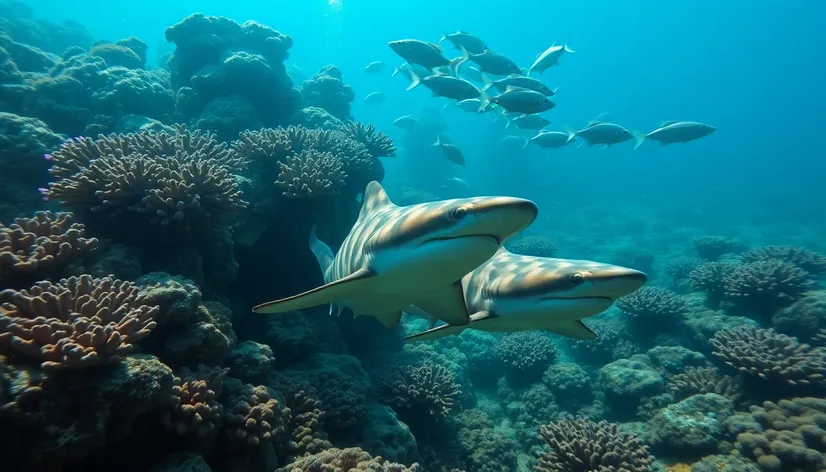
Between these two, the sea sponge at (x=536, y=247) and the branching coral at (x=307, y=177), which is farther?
the sea sponge at (x=536, y=247)

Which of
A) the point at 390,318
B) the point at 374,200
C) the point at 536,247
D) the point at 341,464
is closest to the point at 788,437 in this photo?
the point at 390,318

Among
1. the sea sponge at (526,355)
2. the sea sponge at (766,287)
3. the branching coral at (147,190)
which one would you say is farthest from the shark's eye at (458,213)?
the sea sponge at (766,287)

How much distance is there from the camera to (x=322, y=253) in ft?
19.9

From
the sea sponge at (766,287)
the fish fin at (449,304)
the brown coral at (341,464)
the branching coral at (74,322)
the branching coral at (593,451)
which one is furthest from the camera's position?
the sea sponge at (766,287)

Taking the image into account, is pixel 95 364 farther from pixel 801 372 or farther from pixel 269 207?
pixel 801 372

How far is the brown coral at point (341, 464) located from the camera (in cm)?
330

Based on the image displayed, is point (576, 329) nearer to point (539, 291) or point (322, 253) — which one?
point (539, 291)

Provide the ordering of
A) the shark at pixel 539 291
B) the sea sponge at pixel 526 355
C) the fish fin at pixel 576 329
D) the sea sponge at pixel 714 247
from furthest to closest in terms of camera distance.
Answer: the sea sponge at pixel 714 247, the sea sponge at pixel 526 355, the fish fin at pixel 576 329, the shark at pixel 539 291

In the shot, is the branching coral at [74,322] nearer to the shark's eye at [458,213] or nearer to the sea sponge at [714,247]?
the shark's eye at [458,213]

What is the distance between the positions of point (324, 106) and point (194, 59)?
5.11m

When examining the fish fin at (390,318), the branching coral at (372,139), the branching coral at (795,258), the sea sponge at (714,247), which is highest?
the branching coral at (372,139)

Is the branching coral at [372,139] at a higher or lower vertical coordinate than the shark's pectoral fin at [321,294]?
higher

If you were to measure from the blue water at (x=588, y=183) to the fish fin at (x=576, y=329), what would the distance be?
238 cm

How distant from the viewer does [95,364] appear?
2.45 m
